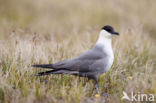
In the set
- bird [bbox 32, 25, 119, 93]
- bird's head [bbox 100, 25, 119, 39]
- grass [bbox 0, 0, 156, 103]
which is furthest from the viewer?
bird's head [bbox 100, 25, 119, 39]

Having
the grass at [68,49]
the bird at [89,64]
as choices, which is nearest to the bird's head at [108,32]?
the bird at [89,64]

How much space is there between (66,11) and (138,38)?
5.83 m

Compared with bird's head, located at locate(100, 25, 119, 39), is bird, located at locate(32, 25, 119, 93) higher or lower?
lower

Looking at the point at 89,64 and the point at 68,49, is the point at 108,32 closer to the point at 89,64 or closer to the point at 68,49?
the point at 89,64

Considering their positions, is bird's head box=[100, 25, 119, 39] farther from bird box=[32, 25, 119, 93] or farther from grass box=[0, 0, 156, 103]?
grass box=[0, 0, 156, 103]

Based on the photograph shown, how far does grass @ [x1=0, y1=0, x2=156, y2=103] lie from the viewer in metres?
3.39

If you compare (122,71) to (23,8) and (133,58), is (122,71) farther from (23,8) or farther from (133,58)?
(23,8)

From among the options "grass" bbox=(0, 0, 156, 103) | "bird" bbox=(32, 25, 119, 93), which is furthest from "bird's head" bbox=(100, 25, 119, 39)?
"grass" bbox=(0, 0, 156, 103)

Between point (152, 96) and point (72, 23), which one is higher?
point (72, 23)

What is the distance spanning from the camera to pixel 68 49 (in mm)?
5766

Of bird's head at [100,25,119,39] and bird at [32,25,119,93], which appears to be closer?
bird at [32,25,119,93]

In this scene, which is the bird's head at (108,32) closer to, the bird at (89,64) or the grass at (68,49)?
the bird at (89,64)

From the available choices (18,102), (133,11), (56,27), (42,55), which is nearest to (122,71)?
(42,55)

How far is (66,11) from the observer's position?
11.2m
